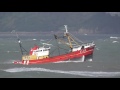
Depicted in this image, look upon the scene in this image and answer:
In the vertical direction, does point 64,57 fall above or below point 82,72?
above

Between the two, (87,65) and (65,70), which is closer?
(65,70)

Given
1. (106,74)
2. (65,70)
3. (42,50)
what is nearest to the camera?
(106,74)

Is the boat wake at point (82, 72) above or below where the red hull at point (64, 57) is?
below

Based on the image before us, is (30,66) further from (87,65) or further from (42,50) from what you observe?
(87,65)

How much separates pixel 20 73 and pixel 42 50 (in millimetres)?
5932

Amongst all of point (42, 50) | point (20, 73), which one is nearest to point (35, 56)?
point (42, 50)

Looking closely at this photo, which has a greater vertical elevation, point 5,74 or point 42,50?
point 42,50

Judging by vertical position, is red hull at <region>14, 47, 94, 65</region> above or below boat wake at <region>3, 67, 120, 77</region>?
above

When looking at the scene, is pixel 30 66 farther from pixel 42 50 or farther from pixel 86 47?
pixel 86 47

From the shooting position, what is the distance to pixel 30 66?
102 ft

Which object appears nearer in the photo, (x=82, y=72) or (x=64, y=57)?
(x=82, y=72)

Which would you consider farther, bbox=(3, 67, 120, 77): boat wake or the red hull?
the red hull

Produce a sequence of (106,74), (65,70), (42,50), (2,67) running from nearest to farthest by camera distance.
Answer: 1. (106,74)
2. (65,70)
3. (2,67)
4. (42,50)

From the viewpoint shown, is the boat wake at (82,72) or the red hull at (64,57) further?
the red hull at (64,57)
